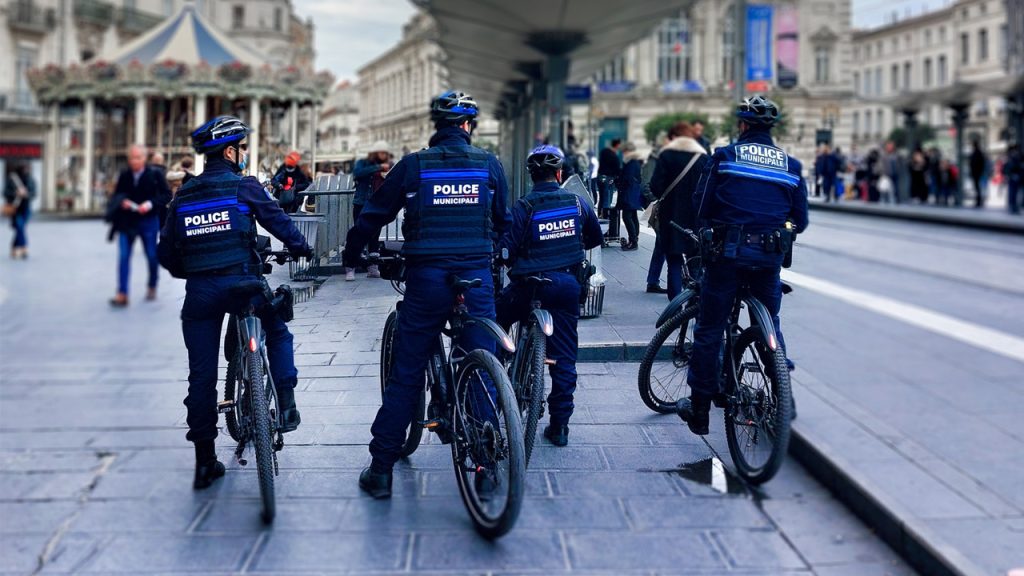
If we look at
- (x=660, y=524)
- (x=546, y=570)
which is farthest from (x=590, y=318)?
(x=546, y=570)

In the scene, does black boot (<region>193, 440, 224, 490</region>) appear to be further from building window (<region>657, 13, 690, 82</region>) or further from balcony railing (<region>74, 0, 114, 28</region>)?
building window (<region>657, 13, 690, 82</region>)

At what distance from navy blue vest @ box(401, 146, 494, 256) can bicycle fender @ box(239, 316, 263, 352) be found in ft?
2.41

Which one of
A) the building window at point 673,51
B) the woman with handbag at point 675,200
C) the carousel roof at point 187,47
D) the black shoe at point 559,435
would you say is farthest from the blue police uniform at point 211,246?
the building window at point 673,51

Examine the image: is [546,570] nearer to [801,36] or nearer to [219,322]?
[219,322]

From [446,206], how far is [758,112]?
1584 mm

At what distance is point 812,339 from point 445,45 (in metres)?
18.7

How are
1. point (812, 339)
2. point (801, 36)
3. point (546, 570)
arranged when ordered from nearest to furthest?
point (546, 570), point (812, 339), point (801, 36)

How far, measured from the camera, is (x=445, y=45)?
2633 cm

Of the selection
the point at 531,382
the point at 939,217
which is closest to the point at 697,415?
the point at 531,382

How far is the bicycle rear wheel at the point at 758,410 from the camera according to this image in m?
4.70

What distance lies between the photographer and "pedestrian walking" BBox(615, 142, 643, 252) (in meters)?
5.57

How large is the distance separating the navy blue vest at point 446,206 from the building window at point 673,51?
5789 centimetres

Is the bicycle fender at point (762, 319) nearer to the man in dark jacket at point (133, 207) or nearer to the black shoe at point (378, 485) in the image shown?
the black shoe at point (378, 485)

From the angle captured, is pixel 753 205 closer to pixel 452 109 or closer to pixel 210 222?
pixel 452 109
